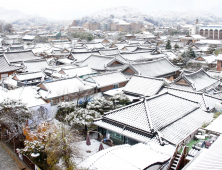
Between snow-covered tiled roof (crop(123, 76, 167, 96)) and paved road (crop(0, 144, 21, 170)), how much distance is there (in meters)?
12.0

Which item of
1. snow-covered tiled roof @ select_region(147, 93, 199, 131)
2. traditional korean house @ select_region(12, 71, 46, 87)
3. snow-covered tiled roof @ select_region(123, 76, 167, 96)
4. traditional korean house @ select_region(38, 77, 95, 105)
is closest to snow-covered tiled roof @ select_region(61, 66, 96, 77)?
traditional korean house @ select_region(12, 71, 46, 87)

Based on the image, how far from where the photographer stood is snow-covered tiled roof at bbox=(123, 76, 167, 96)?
2034 cm

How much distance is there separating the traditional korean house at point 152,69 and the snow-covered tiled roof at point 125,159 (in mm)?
16685

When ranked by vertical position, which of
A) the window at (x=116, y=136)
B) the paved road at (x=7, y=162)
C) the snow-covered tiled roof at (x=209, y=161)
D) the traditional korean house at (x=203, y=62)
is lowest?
the paved road at (x=7, y=162)

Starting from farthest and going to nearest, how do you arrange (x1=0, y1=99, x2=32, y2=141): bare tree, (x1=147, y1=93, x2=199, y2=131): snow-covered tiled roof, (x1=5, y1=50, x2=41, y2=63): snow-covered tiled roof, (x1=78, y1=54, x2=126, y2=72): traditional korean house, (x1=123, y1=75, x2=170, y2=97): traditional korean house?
(x1=5, y1=50, x2=41, y2=63): snow-covered tiled roof, (x1=78, y1=54, x2=126, y2=72): traditional korean house, (x1=123, y1=75, x2=170, y2=97): traditional korean house, (x1=0, y1=99, x2=32, y2=141): bare tree, (x1=147, y1=93, x2=199, y2=131): snow-covered tiled roof

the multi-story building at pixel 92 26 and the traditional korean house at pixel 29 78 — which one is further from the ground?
the multi-story building at pixel 92 26

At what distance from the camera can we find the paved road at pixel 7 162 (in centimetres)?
1301

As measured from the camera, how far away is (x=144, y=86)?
69.7 ft

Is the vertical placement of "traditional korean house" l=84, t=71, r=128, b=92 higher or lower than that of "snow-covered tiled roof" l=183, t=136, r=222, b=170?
lower

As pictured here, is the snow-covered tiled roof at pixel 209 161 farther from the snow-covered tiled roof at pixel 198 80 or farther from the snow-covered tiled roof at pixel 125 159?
the snow-covered tiled roof at pixel 198 80

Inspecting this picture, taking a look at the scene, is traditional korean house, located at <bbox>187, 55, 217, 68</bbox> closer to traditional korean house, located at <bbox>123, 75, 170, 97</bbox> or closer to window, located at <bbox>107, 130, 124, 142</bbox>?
traditional korean house, located at <bbox>123, 75, 170, 97</bbox>

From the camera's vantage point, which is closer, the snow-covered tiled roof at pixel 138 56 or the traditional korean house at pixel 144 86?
the traditional korean house at pixel 144 86

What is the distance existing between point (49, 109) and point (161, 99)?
9.65 metres

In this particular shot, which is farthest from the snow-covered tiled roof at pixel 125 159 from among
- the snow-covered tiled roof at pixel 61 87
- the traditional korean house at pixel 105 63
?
the traditional korean house at pixel 105 63
